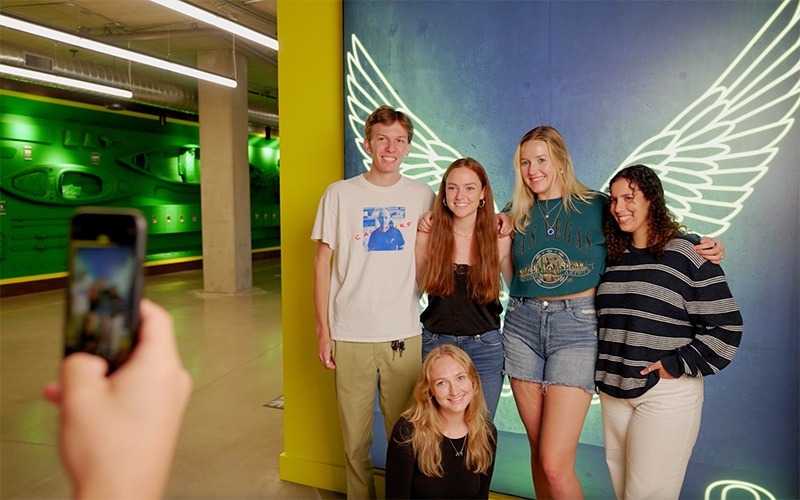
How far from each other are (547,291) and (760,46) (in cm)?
123

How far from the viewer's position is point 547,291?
6.44 ft

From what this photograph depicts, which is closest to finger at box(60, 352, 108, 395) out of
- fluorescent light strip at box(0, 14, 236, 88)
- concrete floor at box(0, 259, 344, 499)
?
concrete floor at box(0, 259, 344, 499)

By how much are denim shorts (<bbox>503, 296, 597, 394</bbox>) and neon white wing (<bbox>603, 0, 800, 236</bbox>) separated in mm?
736

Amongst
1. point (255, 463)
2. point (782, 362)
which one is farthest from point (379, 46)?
point (255, 463)

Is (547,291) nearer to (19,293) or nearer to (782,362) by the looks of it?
(782,362)

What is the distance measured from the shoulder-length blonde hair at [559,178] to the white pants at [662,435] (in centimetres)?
67

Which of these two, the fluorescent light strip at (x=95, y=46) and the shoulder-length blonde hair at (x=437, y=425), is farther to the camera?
the fluorescent light strip at (x=95, y=46)

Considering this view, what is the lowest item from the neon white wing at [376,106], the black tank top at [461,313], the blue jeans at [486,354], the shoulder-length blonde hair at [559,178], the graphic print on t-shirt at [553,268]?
the blue jeans at [486,354]

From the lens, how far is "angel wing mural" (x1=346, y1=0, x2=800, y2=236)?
2125mm

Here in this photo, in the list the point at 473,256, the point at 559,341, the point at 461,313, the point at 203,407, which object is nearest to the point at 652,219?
the point at 559,341

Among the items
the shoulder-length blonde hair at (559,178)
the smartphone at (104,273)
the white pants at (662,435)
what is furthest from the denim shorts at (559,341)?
the smartphone at (104,273)

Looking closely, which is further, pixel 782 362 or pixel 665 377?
pixel 782 362

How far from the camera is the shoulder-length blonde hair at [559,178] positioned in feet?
6.57

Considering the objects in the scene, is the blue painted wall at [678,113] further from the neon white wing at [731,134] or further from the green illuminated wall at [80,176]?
the green illuminated wall at [80,176]
